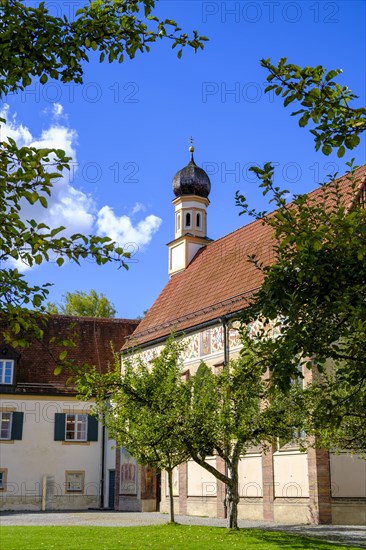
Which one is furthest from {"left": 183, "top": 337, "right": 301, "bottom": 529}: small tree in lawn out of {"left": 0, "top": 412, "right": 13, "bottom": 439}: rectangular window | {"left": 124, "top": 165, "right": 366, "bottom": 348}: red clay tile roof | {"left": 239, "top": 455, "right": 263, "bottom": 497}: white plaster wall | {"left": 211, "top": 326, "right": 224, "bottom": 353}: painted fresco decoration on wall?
{"left": 0, "top": 412, "right": 13, "bottom": 439}: rectangular window

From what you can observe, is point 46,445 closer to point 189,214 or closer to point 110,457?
point 110,457

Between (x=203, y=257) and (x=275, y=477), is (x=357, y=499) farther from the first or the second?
(x=203, y=257)

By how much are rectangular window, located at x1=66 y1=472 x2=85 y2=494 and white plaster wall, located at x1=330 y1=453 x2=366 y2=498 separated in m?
18.2

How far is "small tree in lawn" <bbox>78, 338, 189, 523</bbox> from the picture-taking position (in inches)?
798

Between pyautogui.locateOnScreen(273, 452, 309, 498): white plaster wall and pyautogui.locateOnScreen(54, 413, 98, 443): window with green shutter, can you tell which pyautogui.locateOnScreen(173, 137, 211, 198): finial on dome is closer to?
pyautogui.locateOnScreen(54, 413, 98, 443): window with green shutter

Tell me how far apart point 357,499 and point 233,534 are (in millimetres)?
4841

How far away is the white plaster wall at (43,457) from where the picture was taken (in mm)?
36094

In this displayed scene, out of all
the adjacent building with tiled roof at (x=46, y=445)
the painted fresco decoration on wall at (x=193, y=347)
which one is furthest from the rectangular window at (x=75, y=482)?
the painted fresco decoration on wall at (x=193, y=347)

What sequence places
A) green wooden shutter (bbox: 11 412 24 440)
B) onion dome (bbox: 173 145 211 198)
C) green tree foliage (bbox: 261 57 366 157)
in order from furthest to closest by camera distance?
onion dome (bbox: 173 145 211 198) → green wooden shutter (bbox: 11 412 24 440) → green tree foliage (bbox: 261 57 366 157)

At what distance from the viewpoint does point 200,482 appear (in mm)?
28875

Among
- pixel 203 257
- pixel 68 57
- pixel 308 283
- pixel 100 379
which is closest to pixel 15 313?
pixel 68 57

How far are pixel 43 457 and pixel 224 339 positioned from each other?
45.0 ft


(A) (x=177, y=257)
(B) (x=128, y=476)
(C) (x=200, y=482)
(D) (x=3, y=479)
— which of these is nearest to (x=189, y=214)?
(A) (x=177, y=257)

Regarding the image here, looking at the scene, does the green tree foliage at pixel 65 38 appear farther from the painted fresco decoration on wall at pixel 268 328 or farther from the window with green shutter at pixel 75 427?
the window with green shutter at pixel 75 427
